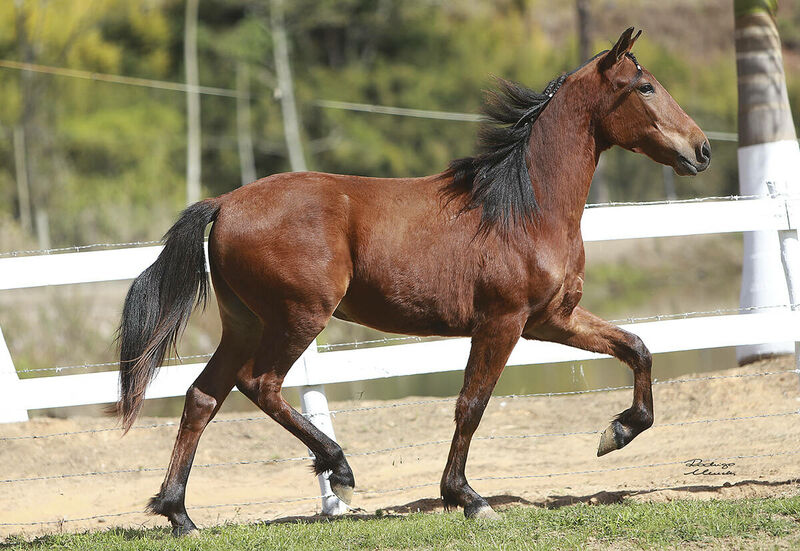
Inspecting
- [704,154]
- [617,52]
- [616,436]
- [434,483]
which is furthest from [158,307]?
[704,154]

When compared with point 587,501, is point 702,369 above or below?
below

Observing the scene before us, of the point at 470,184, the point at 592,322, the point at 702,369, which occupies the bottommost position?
the point at 702,369

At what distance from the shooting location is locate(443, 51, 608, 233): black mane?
4.89m

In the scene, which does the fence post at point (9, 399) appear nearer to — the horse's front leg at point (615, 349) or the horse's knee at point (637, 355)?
the horse's front leg at point (615, 349)

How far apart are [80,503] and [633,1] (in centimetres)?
5077

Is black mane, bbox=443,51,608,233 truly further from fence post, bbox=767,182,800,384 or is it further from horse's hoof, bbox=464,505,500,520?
fence post, bbox=767,182,800,384

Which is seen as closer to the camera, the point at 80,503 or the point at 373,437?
the point at 80,503

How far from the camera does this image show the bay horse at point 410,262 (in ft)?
15.5

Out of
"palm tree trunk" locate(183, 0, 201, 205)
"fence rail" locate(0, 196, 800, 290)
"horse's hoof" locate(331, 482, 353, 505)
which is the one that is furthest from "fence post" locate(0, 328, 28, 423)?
"palm tree trunk" locate(183, 0, 201, 205)

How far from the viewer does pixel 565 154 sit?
16.5 feet

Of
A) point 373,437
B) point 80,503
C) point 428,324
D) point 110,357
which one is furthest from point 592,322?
point 110,357

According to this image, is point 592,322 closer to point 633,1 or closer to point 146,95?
point 146,95

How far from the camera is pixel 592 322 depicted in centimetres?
522
